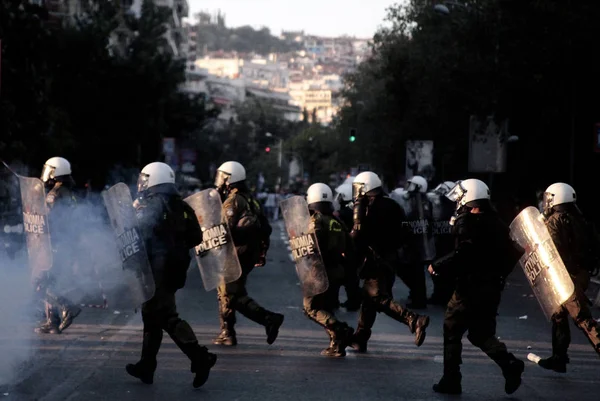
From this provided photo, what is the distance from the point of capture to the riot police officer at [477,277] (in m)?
9.00

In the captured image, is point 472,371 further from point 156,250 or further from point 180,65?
point 180,65

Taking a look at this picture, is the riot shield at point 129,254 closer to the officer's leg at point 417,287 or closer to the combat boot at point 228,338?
the combat boot at point 228,338

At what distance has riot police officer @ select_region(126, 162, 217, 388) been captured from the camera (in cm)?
902

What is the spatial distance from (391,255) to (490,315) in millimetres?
2592

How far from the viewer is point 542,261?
9.90m

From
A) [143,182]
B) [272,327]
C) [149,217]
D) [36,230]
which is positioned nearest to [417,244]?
[272,327]

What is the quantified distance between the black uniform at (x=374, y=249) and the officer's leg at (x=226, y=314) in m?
1.15

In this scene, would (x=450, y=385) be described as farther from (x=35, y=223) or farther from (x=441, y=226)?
(x=441, y=226)

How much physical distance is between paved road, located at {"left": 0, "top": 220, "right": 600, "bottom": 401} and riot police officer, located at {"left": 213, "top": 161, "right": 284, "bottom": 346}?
32 cm

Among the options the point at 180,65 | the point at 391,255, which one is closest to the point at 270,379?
the point at 391,255

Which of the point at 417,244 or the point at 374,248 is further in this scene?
the point at 417,244

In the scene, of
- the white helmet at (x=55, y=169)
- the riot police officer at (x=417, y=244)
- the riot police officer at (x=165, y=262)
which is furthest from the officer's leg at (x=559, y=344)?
the riot police officer at (x=417, y=244)

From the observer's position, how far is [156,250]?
9062 mm

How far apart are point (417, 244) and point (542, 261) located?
6845mm
